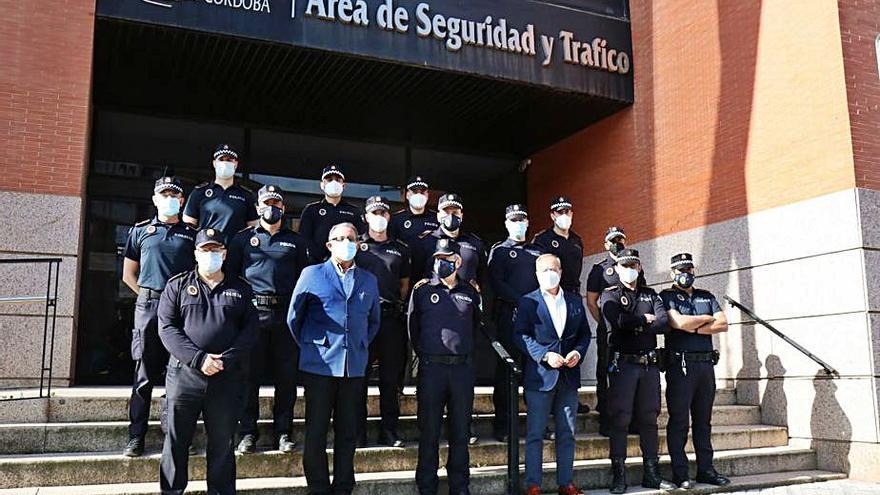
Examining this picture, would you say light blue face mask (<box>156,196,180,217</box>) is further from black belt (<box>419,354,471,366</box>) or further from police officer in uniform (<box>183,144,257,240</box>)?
black belt (<box>419,354,471,366</box>)

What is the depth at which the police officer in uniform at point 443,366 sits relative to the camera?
5809mm

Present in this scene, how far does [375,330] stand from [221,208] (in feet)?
6.20

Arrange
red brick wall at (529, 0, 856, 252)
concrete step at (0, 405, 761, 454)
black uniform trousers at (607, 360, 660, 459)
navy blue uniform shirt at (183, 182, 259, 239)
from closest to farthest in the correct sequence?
concrete step at (0, 405, 761, 454) < black uniform trousers at (607, 360, 660, 459) < navy blue uniform shirt at (183, 182, 259, 239) < red brick wall at (529, 0, 856, 252)

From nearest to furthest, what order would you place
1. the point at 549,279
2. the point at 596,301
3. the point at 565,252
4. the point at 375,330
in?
1. the point at 375,330
2. the point at 549,279
3. the point at 565,252
4. the point at 596,301

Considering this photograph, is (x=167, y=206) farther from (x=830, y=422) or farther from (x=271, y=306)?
(x=830, y=422)

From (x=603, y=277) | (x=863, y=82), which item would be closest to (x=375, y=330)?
(x=603, y=277)

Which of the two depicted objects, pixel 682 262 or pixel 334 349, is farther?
pixel 682 262

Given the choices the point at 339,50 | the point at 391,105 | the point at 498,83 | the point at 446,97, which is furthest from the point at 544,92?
the point at 339,50

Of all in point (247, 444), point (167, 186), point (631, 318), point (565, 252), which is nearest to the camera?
point (247, 444)

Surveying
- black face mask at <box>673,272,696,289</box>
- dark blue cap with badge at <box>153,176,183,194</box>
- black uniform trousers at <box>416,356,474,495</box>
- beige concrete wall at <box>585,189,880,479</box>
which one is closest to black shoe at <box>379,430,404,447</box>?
black uniform trousers at <box>416,356,474,495</box>

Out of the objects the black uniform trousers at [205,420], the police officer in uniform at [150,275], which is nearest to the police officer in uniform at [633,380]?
the black uniform trousers at [205,420]

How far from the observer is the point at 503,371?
6.80m

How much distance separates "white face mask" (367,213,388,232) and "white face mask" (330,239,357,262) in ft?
2.96

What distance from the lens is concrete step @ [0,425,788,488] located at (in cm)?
548
